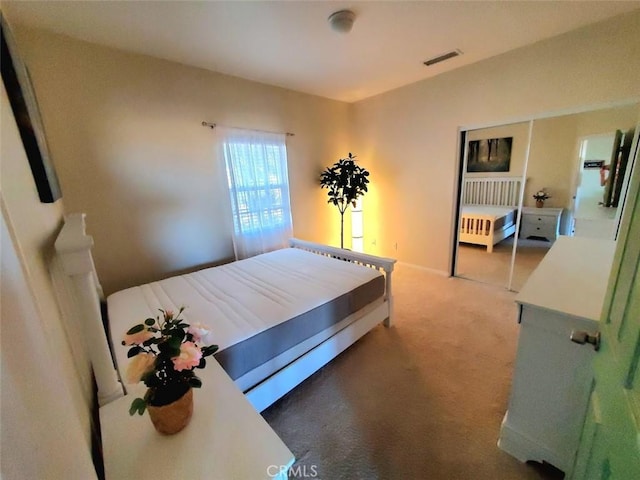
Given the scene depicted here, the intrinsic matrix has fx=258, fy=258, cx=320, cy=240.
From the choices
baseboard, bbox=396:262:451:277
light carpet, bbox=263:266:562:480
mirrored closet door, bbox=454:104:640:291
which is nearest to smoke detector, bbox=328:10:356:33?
mirrored closet door, bbox=454:104:640:291

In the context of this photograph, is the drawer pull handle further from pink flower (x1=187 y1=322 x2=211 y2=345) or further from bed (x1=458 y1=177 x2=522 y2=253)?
bed (x1=458 y1=177 x2=522 y2=253)

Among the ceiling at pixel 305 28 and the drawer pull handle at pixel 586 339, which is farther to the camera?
the ceiling at pixel 305 28

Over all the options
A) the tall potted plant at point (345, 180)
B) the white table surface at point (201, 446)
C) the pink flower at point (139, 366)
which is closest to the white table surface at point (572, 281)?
the white table surface at point (201, 446)

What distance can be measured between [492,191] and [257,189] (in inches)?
Result: 121

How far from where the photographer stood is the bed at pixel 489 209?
10.7 ft

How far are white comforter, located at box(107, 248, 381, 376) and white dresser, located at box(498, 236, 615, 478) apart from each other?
1092mm

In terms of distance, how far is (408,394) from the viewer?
5.58ft

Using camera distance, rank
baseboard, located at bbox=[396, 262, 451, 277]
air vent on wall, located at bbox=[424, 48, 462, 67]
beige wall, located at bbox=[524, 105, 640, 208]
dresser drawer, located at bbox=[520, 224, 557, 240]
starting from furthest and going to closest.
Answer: baseboard, located at bbox=[396, 262, 451, 277], dresser drawer, located at bbox=[520, 224, 557, 240], air vent on wall, located at bbox=[424, 48, 462, 67], beige wall, located at bbox=[524, 105, 640, 208]

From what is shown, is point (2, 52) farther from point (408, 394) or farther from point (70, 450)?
point (408, 394)

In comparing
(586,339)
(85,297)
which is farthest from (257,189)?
(586,339)

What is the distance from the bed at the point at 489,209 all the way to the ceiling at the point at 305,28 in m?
1.46

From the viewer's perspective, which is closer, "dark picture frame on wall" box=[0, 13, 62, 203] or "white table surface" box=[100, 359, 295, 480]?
"white table surface" box=[100, 359, 295, 480]

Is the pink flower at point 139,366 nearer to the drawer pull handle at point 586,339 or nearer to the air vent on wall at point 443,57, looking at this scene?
the drawer pull handle at point 586,339

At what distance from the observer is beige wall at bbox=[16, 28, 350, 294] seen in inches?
78.8
